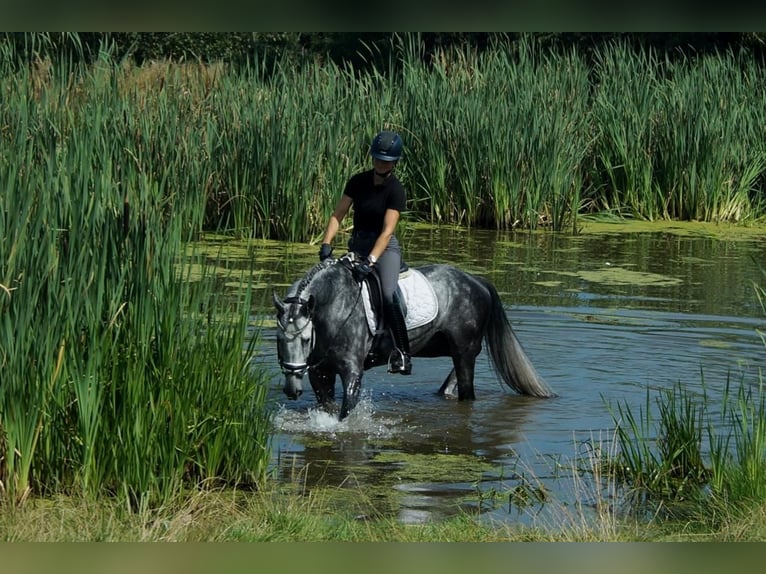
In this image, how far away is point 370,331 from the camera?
24.6 ft

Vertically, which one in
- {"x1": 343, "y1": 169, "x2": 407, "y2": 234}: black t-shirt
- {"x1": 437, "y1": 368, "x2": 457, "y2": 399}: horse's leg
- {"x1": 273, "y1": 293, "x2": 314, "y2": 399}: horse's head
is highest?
{"x1": 343, "y1": 169, "x2": 407, "y2": 234}: black t-shirt

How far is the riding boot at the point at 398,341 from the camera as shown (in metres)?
7.53

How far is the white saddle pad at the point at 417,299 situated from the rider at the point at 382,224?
0.13 metres

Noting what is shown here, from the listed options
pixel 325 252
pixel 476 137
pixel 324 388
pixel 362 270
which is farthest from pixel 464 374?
pixel 476 137

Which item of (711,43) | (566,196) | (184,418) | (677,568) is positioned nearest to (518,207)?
(566,196)

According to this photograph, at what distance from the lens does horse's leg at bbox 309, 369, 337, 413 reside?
7449mm

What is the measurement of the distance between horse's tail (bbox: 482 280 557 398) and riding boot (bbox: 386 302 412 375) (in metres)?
0.73

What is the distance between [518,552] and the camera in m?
1.17

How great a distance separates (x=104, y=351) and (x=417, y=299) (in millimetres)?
3404

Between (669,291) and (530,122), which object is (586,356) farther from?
(530,122)

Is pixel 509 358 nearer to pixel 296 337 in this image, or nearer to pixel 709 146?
pixel 296 337

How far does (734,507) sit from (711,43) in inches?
933

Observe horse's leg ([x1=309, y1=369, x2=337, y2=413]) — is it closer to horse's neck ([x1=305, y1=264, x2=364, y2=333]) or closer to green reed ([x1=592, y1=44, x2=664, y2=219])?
horse's neck ([x1=305, y1=264, x2=364, y2=333])

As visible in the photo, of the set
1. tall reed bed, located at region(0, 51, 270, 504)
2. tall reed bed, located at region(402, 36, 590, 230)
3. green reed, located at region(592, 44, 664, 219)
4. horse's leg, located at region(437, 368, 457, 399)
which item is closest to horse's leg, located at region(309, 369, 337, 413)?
horse's leg, located at region(437, 368, 457, 399)
